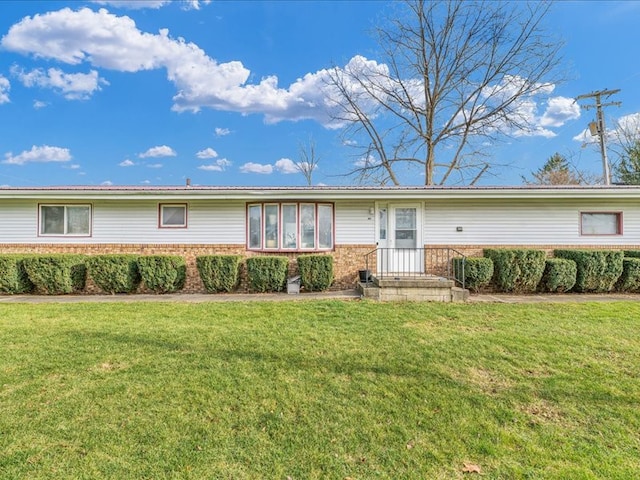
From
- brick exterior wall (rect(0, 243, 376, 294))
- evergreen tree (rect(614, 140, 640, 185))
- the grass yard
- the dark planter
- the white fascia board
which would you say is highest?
evergreen tree (rect(614, 140, 640, 185))

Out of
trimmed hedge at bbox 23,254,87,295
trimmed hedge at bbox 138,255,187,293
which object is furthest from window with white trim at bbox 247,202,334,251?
trimmed hedge at bbox 23,254,87,295

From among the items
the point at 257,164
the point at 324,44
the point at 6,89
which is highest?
the point at 324,44

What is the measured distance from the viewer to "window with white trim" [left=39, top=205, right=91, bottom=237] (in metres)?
9.59

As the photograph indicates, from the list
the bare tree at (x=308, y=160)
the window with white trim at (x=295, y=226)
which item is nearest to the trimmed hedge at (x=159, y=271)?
the window with white trim at (x=295, y=226)

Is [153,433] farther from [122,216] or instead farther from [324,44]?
[324,44]

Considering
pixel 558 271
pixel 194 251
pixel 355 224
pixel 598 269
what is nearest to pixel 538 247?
pixel 558 271

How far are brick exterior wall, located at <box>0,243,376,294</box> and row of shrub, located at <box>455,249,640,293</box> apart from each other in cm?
293

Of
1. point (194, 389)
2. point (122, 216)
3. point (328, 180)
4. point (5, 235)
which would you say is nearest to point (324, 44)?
point (328, 180)

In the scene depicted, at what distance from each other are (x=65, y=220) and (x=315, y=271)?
731cm

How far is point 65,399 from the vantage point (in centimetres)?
311

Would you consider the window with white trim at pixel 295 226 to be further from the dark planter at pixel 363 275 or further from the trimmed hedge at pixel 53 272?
the trimmed hedge at pixel 53 272

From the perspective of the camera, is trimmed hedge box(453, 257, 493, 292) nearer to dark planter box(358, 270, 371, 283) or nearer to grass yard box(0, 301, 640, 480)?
dark planter box(358, 270, 371, 283)

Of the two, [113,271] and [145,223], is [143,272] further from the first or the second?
[145,223]

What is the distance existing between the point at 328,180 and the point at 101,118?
14830mm
